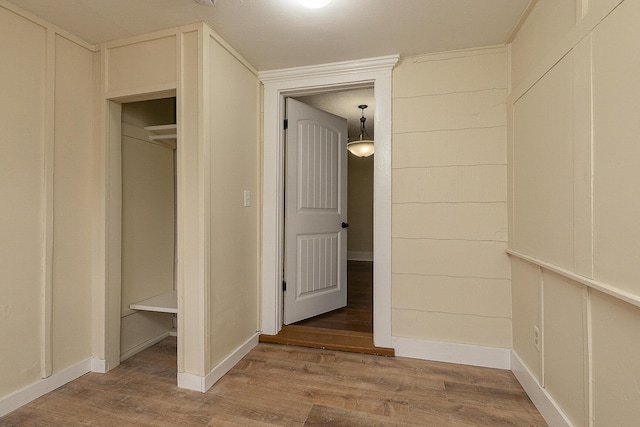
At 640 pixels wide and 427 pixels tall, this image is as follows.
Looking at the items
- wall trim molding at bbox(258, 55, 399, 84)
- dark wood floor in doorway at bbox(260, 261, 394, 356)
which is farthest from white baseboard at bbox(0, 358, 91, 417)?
wall trim molding at bbox(258, 55, 399, 84)

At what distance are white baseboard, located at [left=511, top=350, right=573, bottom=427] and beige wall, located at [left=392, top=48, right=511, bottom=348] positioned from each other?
192mm

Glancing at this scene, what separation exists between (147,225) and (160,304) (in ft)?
2.18

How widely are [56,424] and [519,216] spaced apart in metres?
2.87

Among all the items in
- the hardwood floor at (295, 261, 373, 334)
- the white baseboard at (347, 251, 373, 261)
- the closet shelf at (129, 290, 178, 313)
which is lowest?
the hardwood floor at (295, 261, 373, 334)

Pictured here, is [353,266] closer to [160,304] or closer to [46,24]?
[160,304]

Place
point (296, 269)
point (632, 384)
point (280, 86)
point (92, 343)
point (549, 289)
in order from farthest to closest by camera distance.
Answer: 1. point (296, 269)
2. point (280, 86)
3. point (92, 343)
4. point (549, 289)
5. point (632, 384)

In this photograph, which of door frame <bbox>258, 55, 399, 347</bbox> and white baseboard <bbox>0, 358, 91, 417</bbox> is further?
door frame <bbox>258, 55, 399, 347</bbox>

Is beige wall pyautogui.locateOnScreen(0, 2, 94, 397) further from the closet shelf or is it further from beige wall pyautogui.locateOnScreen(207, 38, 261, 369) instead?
beige wall pyautogui.locateOnScreen(207, 38, 261, 369)

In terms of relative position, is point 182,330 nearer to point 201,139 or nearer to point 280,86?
point 201,139

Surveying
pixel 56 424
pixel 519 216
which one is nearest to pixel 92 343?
pixel 56 424

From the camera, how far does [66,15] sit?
1831 millimetres

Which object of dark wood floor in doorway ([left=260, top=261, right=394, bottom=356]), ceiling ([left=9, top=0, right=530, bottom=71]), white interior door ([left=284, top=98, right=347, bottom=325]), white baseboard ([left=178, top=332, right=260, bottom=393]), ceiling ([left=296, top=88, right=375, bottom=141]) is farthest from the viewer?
ceiling ([left=296, top=88, right=375, bottom=141])

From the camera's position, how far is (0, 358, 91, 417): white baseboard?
168 centimetres

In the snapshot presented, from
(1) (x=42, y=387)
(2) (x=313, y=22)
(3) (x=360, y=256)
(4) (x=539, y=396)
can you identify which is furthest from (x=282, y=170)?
(3) (x=360, y=256)
